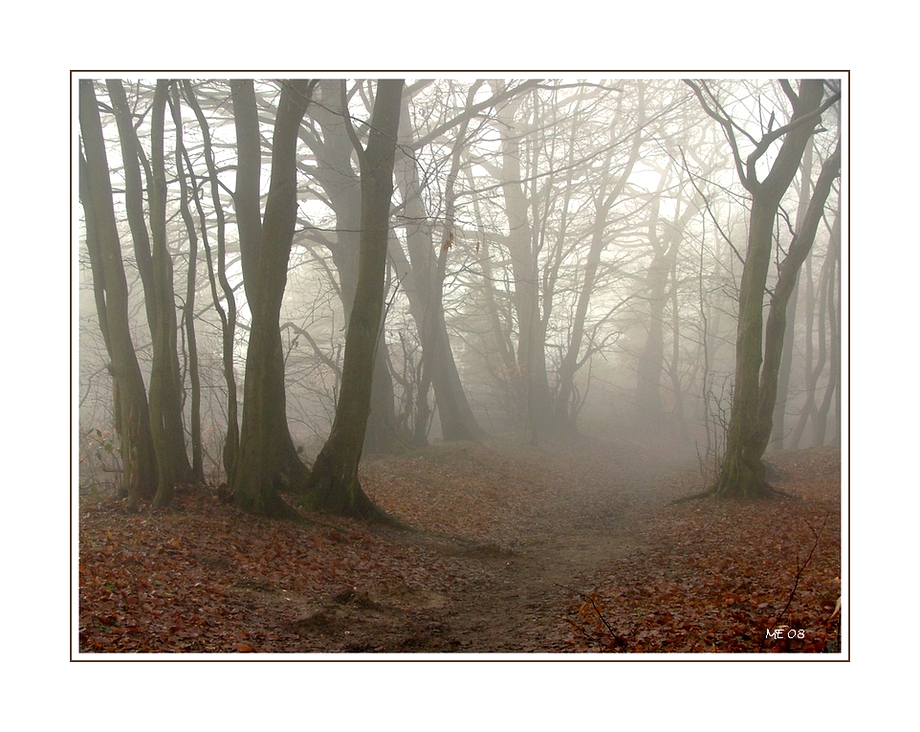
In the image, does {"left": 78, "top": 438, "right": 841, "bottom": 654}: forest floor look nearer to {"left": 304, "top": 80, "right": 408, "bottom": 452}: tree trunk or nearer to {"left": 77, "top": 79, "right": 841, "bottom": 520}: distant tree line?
{"left": 77, "top": 79, "right": 841, "bottom": 520}: distant tree line

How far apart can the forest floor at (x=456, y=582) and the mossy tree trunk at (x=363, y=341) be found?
1.30 feet

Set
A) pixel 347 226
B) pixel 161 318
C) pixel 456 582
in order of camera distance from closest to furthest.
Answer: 1. pixel 456 582
2. pixel 161 318
3. pixel 347 226

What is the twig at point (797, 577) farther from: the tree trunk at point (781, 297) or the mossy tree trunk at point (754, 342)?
the tree trunk at point (781, 297)

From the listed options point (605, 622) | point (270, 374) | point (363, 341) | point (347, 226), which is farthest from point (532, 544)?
point (347, 226)

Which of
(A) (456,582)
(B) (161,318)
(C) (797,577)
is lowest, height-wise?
(A) (456,582)

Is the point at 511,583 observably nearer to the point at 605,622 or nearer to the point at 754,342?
the point at 605,622

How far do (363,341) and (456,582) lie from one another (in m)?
3.33

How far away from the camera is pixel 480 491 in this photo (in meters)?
12.0

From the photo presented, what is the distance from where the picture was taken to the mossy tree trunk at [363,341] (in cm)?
809

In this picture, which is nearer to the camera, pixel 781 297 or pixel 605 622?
pixel 605 622

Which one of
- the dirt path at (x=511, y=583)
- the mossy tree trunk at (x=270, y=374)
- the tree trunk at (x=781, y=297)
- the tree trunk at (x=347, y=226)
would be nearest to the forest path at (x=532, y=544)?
the dirt path at (x=511, y=583)

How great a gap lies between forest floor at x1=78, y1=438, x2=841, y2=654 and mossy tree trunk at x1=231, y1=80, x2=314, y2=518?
0.39 m

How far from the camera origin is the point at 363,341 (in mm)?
8398
